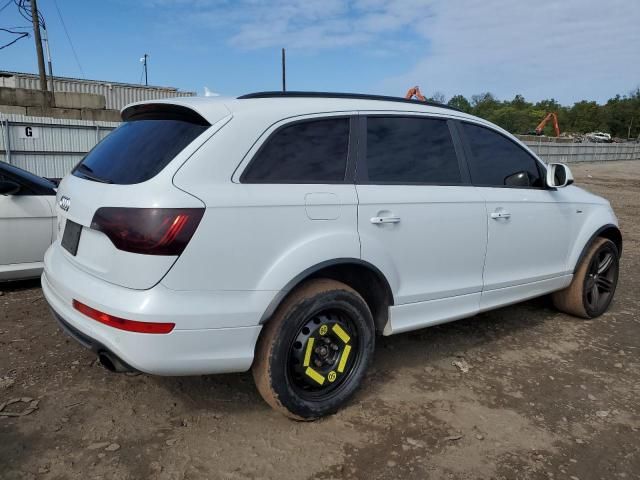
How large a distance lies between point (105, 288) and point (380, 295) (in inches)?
61.6

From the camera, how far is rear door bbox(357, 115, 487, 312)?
10.0 feet

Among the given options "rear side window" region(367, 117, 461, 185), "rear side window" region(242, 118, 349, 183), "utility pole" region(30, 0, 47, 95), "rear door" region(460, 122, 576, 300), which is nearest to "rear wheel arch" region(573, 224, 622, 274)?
"rear door" region(460, 122, 576, 300)

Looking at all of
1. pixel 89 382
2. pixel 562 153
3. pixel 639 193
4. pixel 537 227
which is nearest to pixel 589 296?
pixel 537 227

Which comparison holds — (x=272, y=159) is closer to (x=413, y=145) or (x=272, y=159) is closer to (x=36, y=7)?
(x=413, y=145)

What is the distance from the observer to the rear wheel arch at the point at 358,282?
8.71 ft

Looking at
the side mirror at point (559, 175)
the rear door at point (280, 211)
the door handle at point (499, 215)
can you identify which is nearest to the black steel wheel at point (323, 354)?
the rear door at point (280, 211)

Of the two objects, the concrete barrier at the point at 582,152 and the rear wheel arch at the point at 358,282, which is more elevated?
the concrete barrier at the point at 582,152

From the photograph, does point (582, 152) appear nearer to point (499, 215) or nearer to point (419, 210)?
point (499, 215)

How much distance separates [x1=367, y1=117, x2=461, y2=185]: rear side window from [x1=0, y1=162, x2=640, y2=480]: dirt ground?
1361 mm

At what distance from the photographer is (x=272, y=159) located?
2717 mm

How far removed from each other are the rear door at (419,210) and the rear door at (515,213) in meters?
0.16

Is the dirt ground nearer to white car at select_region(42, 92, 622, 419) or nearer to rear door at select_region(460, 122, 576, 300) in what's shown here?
white car at select_region(42, 92, 622, 419)

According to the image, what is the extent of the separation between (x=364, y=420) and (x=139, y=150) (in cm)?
193

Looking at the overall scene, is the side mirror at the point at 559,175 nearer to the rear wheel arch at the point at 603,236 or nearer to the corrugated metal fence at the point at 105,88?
the rear wheel arch at the point at 603,236
